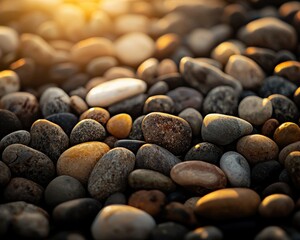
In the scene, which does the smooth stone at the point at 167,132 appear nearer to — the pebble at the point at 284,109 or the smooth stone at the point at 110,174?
the smooth stone at the point at 110,174

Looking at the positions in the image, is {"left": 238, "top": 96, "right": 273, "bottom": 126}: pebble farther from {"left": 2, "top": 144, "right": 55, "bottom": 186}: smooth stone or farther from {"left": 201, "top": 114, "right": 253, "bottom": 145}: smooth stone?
{"left": 2, "top": 144, "right": 55, "bottom": 186}: smooth stone

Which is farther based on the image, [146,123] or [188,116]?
[188,116]

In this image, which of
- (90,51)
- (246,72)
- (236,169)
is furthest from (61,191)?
(246,72)

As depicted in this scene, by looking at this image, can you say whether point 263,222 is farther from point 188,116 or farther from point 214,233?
point 188,116

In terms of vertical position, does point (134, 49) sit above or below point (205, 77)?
above

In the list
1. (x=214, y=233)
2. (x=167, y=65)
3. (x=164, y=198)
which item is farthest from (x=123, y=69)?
(x=214, y=233)

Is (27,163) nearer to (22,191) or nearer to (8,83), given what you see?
(22,191)

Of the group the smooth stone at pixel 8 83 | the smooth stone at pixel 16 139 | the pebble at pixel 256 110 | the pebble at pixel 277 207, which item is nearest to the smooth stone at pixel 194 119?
the pebble at pixel 256 110
